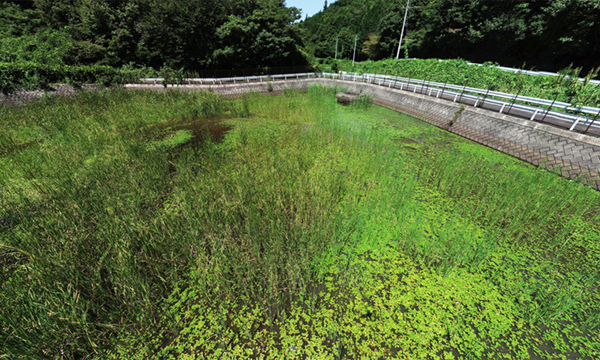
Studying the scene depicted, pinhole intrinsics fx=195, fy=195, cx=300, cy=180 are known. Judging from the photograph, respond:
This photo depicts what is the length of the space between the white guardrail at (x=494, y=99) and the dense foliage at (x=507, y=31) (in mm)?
16162

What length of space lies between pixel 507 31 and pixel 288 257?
34554mm

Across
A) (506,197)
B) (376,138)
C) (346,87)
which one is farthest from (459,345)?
(346,87)

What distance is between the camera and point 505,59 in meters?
23.4

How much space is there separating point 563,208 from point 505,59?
30.1 metres

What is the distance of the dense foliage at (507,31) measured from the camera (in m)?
17.9

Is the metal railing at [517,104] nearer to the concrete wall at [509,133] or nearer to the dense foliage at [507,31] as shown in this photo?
the concrete wall at [509,133]

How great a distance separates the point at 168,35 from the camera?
19.3 meters

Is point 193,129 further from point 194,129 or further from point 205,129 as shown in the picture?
point 205,129

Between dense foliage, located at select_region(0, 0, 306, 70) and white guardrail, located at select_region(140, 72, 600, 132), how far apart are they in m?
4.85

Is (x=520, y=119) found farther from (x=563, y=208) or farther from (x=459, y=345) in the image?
(x=459, y=345)

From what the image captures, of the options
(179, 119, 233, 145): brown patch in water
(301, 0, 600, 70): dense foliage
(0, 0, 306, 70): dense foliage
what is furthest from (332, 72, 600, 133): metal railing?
(301, 0, 600, 70): dense foliage

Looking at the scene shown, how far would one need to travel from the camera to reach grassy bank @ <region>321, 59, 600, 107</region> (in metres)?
9.11

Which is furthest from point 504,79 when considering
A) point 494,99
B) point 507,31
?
point 507,31

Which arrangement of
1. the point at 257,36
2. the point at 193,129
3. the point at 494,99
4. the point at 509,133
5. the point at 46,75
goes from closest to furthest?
the point at 509,133
the point at 193,129
the point at 494,99
the point at 46,75
the point at 257,36
